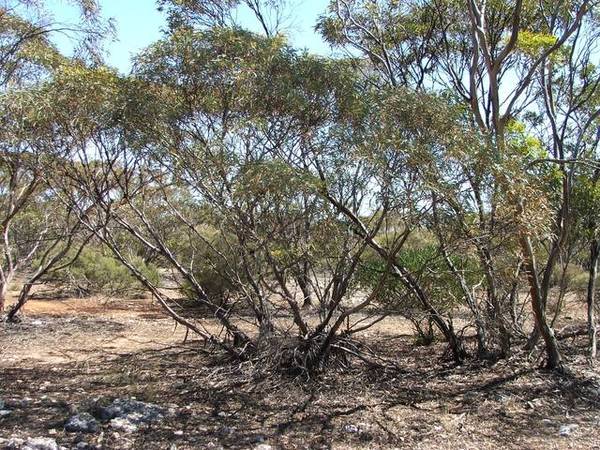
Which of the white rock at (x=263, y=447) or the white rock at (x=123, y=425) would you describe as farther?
the white rock at (x=123, y=425)

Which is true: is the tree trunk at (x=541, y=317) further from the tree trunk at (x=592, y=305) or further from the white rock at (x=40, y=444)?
the white rock at (x=40, y=444)

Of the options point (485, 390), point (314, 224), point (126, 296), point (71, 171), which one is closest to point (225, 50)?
point (314, 224)

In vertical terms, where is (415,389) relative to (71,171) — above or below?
below

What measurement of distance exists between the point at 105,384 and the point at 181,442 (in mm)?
2082

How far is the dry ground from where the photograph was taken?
5094 millimetres

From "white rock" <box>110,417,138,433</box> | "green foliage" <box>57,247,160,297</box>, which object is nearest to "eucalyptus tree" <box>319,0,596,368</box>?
"white rock" <box>110,417,138,433</box>

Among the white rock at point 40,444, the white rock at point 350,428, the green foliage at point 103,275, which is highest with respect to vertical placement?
the green foliage at point 103,275

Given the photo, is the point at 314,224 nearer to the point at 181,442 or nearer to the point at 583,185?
the point at 181,442

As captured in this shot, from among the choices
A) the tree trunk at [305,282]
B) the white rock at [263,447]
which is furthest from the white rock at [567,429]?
the tree trunk at [305,282]

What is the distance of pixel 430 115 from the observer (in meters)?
5.24

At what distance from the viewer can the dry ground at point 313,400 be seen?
201 inches

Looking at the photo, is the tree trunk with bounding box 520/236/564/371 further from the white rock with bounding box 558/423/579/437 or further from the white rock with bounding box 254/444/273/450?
the white rock with bounding box 254/444/273/450

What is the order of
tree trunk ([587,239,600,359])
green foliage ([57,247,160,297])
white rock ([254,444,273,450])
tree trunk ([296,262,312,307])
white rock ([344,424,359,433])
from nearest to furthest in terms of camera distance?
white rock ([254,444,273,450]), white rock ([344,424,359,433]), tree trunk ([296,262,312,307]), tree trunk ([587,239,600,359]), green foliage ([57,247,160,297])

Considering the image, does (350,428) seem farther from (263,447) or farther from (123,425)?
(123,425)
